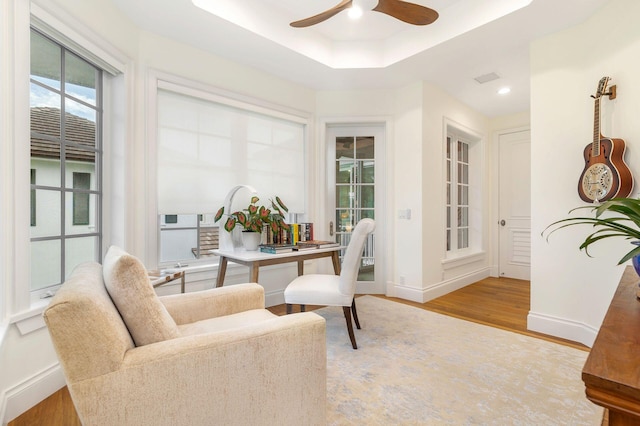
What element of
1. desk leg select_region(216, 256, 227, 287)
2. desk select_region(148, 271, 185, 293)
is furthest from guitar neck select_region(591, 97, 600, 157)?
desk select_region(148, 271, 185, 293)

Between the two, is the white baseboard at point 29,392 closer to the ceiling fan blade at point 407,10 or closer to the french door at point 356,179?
the french door at point 356,179

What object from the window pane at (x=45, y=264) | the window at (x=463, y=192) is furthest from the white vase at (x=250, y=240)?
the window at (x=463, y=192)

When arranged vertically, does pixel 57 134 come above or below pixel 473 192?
above

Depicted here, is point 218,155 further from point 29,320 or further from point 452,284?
point 452,284

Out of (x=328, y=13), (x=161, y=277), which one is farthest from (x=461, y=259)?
(x=161, y=277)

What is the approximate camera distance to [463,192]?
185 inches

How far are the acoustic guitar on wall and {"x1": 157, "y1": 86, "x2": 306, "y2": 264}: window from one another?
2648 mm

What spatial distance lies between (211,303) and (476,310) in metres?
2.72

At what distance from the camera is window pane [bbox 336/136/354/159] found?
12.8ft

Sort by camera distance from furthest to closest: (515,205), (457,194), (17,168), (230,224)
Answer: (515,205) → (457,194) → (230,224) → (17,168)

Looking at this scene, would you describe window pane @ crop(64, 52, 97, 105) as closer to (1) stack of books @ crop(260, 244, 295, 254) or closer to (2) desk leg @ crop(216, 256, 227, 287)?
(2) desk leg @ crop(216, 256, 227, 287)

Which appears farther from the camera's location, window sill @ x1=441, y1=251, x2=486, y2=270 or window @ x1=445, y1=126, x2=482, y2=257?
window @ x1=445, y1=126, x2=482, y2=257

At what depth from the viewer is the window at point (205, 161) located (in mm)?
2682

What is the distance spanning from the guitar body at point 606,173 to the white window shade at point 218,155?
8.41 feet
